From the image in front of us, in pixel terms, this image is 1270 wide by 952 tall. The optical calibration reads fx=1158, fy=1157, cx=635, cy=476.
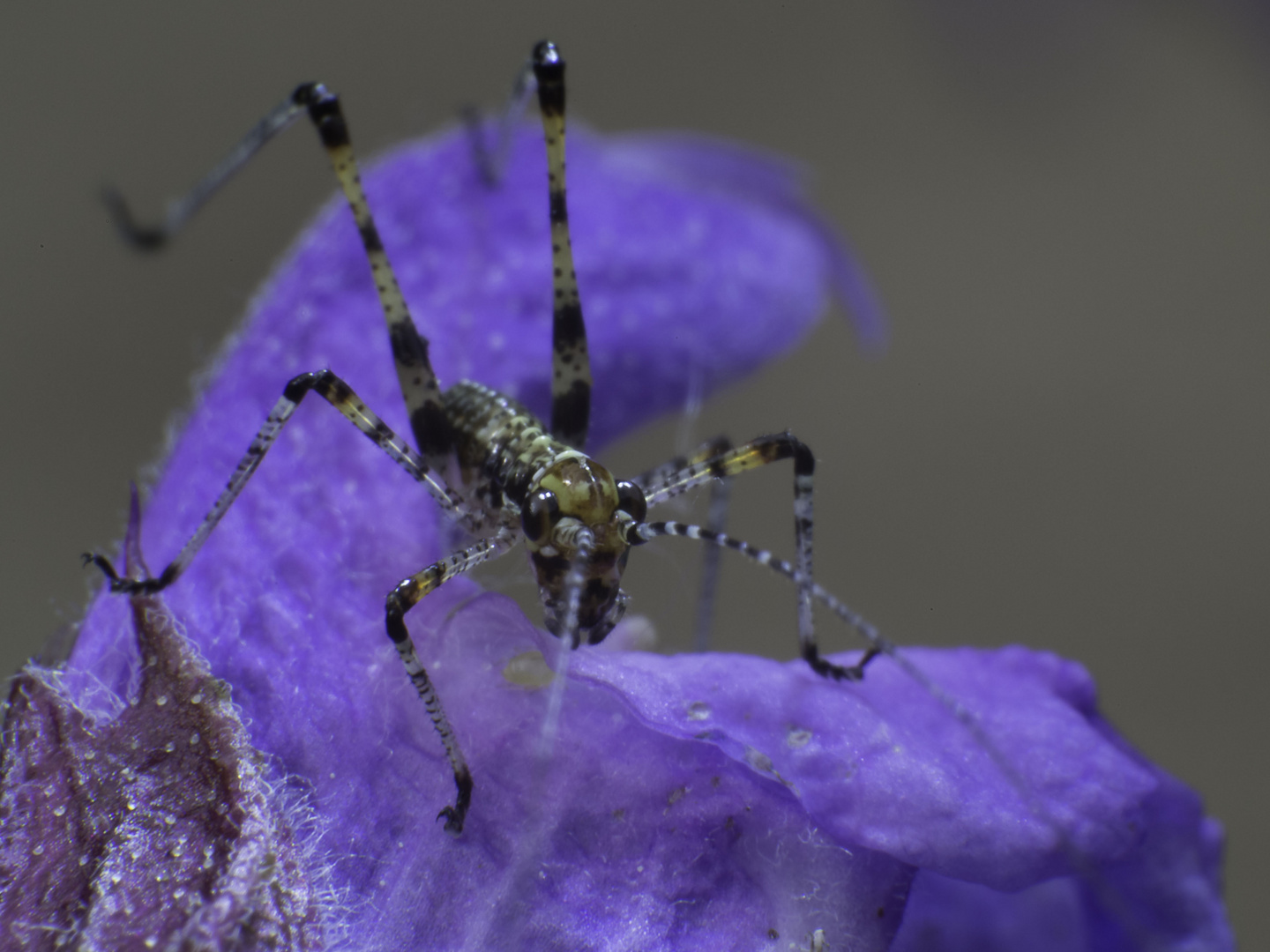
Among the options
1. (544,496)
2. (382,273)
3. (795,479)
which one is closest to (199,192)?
(382,273)

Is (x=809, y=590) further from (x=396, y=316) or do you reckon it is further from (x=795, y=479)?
(x=396, y=316)

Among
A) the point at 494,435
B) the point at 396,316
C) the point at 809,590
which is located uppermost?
the point at 396,316

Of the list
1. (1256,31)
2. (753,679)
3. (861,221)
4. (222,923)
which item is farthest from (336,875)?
(861,221)

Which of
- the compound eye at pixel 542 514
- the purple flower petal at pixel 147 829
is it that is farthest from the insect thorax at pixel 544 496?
the purple flower petal at pixel 147 829

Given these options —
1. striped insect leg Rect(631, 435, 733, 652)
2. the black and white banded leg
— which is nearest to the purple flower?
the black and white banded leg

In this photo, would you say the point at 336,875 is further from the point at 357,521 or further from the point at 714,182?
the point at 714,182

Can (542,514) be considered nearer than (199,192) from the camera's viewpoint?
Yes
